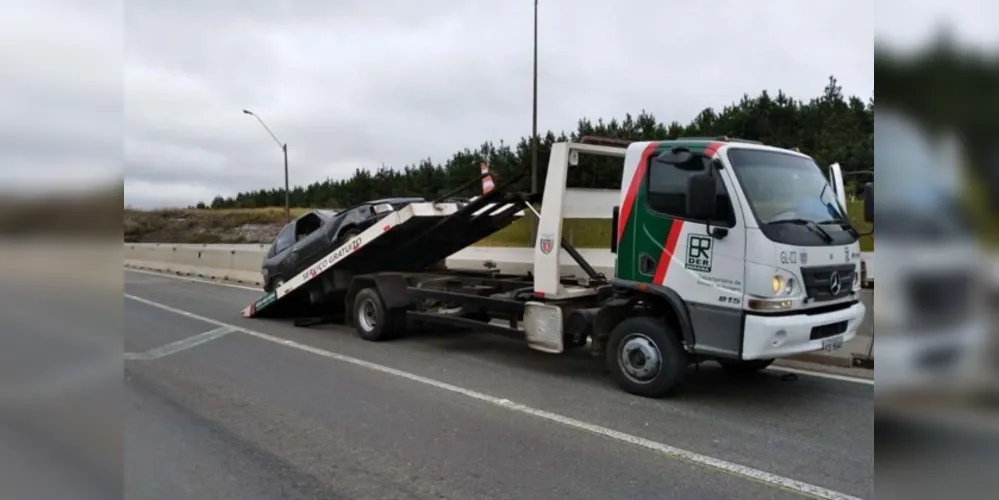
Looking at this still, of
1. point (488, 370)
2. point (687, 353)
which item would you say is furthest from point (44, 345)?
point (488, 370)

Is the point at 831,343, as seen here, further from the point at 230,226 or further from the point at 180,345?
the point at 230,226

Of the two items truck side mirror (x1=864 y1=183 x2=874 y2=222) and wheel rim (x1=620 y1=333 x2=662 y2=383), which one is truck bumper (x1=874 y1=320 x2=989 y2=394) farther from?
wheel rim (x1=620 y1=333 x2=662 y2=383)

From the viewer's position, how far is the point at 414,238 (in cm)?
953

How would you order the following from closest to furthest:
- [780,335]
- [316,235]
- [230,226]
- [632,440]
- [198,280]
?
[632,440] < [780,335] < [316,235] < [198,280] < [230,226]

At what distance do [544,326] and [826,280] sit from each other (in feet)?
8.71

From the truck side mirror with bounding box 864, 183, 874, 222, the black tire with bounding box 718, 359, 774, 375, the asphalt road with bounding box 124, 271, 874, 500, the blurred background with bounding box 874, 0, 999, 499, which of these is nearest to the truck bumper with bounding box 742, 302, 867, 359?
the asphalt road with bounding box 124, 271, 874, 500

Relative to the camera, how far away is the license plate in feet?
18.7

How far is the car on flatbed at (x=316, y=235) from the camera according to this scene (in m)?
10.3

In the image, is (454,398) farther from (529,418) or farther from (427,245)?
(427,245)

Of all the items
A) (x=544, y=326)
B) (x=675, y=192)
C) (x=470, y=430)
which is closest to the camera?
(x=470, y=430)

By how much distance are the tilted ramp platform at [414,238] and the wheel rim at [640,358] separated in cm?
268

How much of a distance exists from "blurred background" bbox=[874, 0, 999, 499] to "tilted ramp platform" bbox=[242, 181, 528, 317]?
699 centimetres

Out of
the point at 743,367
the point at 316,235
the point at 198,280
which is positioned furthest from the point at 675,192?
the point at 198,280

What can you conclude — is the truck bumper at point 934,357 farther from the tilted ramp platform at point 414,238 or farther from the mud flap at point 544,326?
the tilted ramp platform at point 414,238
